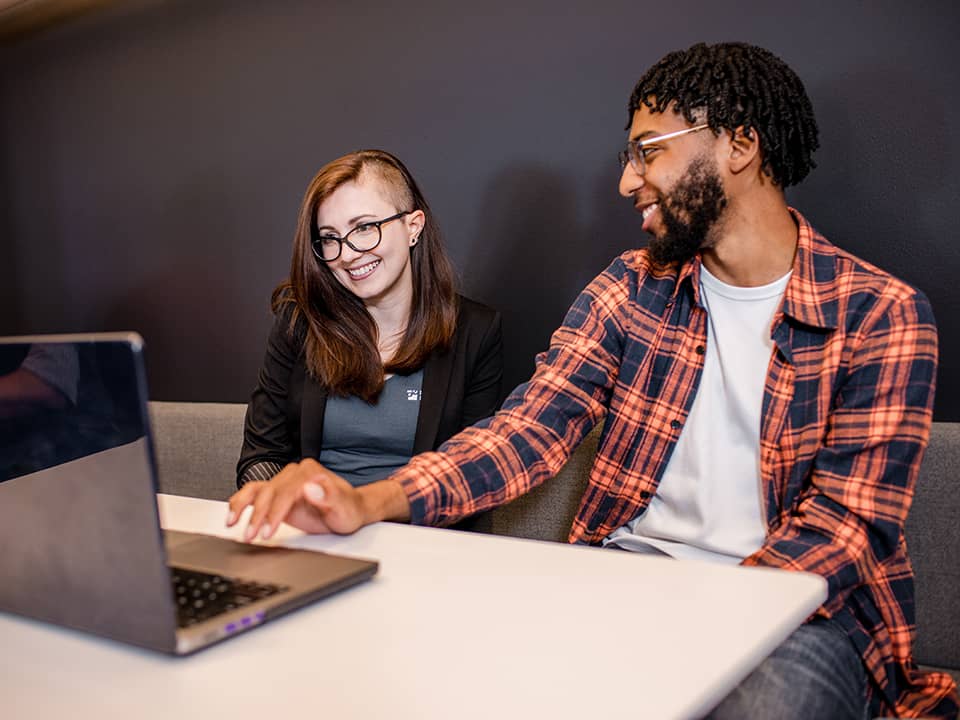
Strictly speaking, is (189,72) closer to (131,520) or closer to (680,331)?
(680,331)

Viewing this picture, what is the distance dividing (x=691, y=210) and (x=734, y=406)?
14.6 inches

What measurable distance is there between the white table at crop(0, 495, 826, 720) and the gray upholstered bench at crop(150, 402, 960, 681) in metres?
0.93

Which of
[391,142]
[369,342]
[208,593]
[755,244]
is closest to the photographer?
[208,593]

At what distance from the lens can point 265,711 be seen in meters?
0.71

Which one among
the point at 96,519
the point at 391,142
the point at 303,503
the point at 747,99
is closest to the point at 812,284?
the point at 747,99

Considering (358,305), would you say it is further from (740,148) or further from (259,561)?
(259,561)

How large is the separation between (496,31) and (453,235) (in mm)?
563

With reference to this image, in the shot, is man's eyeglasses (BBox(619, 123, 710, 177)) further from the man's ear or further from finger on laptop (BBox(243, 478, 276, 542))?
finger on laptop (BBox(243, 478, 276, 542))

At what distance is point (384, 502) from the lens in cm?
128

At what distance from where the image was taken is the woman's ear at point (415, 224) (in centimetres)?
228

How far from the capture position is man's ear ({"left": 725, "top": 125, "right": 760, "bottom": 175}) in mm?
1668

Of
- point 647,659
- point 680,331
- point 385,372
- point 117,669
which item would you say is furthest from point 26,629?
point 385,372

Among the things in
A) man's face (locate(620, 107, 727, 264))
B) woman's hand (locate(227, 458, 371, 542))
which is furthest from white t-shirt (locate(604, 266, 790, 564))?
woman's hand (locate(227, 458, 371, 542))

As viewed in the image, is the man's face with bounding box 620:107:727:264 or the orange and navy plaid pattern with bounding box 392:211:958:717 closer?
the orange and navy plaid pattern with bounding box 392:211:958:717
